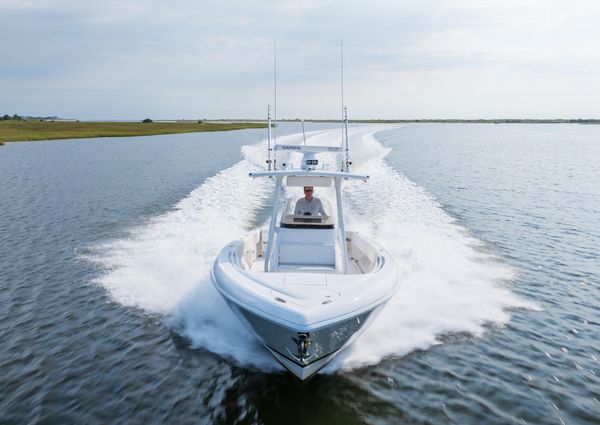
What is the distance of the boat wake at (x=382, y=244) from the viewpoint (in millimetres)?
7383

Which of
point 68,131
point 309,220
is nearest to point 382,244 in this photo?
point 309,220

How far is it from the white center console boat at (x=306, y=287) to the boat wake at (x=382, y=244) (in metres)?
0.79

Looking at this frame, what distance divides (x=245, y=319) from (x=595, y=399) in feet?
15.9

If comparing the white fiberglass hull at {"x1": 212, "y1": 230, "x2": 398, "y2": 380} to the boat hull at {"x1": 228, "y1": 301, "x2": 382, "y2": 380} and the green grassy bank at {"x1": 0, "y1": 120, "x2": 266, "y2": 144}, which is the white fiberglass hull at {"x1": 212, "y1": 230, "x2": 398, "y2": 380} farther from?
the green grassy bank at {"x1": 0, "y1": 120, "x2": 266, "y2": 144}

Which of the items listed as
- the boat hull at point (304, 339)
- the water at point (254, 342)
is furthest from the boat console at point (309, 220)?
the boat hull at point (304, 339)

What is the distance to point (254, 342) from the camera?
7.25 m

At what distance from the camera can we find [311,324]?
5.61m

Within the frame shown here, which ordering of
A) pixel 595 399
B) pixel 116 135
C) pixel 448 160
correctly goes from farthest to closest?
pixel 116 135, pixel 448 160, pixel 595 399

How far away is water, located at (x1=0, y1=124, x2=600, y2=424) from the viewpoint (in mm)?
5918

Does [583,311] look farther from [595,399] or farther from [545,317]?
[595,399]

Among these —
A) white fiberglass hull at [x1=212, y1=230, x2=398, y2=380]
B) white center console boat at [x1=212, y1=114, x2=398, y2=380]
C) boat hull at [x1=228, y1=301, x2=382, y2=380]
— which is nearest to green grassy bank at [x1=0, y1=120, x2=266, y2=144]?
white center console boat at [x1=212, y1=114, x2=398, y2=380]

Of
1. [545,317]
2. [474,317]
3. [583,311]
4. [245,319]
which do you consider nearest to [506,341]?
[474,317]

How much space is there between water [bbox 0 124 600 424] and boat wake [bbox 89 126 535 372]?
0.14 feet

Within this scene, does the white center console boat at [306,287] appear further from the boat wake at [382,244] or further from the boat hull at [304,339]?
the boat wake at [382,244]
